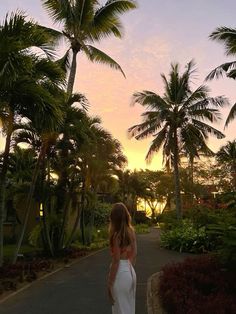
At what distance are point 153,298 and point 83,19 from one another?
14.2 metres

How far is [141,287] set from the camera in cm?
1038

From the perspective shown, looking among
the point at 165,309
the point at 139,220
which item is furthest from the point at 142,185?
the point at 165,309

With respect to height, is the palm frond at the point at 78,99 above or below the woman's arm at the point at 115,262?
above

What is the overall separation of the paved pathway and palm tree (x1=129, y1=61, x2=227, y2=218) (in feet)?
47.7

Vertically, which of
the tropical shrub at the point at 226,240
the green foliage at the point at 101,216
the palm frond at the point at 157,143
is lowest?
the tropical shrub at the point at 226,240

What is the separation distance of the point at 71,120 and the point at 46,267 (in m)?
5.24

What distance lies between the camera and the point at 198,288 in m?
8.56

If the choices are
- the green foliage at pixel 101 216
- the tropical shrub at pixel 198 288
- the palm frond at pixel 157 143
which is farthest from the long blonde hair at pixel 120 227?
the green foliage at pixel 101 216

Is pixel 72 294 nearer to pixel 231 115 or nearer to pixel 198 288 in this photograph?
pixel 198 288

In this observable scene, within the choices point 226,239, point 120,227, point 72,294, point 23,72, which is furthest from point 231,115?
point 120,227

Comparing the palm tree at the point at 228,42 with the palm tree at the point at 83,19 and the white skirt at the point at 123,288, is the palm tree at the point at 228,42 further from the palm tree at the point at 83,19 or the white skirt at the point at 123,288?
the white skirt at the point at 123,288

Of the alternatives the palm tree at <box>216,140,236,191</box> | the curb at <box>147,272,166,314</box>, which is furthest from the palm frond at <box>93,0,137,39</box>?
the palm tree at <box>216,140,236,191</box>

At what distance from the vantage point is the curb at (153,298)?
7914mm

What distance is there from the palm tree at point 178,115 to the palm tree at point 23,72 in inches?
633
